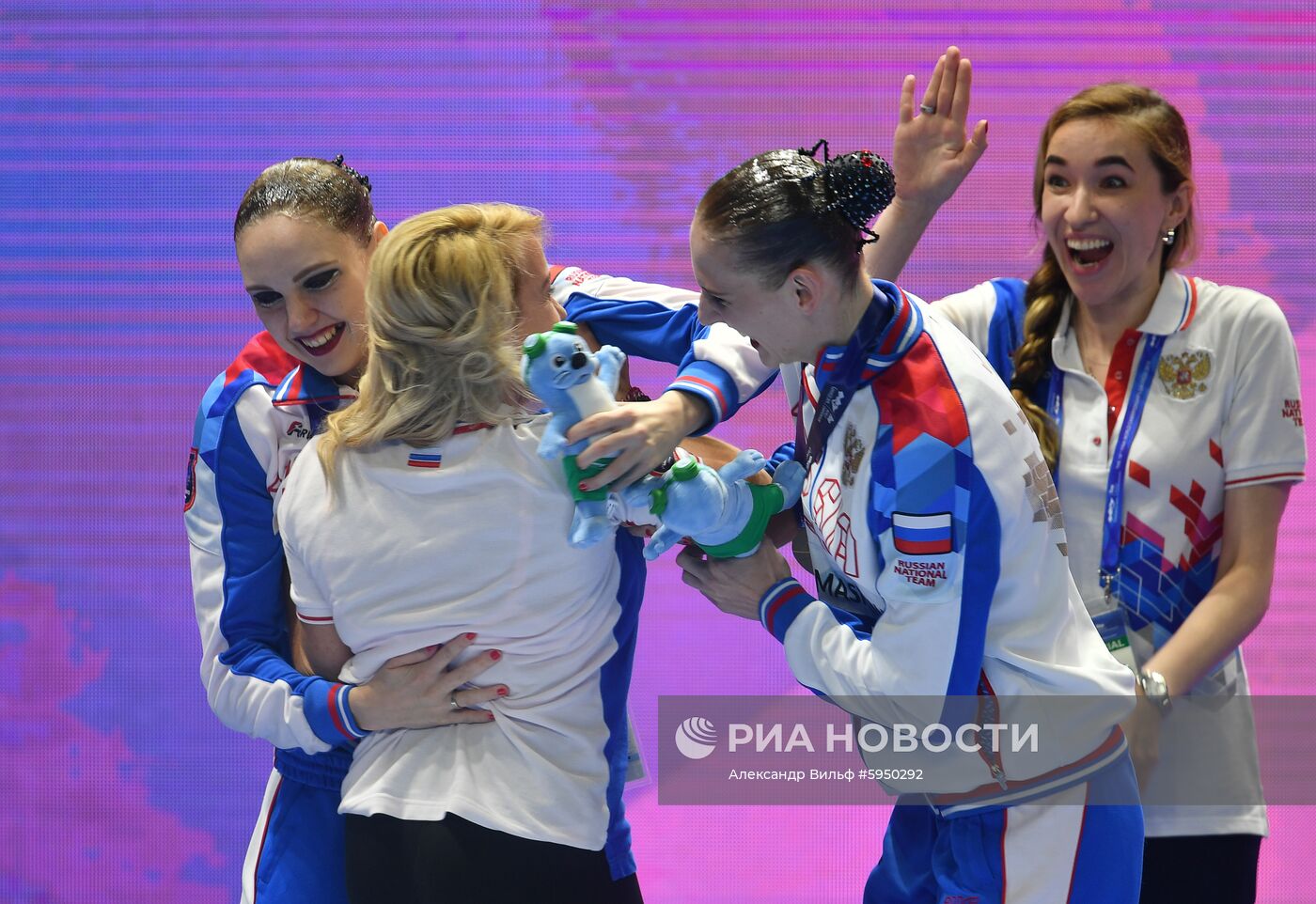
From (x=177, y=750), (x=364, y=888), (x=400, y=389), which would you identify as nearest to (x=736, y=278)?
(x=400, y=389)

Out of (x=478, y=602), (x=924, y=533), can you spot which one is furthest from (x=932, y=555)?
(x=478, y=602)

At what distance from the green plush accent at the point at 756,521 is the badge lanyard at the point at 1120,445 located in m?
0.58

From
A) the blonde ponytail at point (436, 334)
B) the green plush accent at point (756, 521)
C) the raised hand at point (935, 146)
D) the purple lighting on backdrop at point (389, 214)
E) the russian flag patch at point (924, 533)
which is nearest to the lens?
the russian flag patch at point (924, 533)

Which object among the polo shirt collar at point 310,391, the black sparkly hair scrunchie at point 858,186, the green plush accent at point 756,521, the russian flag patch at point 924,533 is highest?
the black sparkly hair scrunchie at point 858,186

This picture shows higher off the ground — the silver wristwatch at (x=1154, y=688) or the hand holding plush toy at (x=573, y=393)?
the hand holding plush toy at (x=573, y=393)

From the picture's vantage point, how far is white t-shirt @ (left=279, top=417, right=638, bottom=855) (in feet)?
5.71

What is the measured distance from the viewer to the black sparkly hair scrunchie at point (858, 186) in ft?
5.46

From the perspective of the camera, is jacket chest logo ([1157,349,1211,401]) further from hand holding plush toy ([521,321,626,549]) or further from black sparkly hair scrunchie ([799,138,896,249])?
hand holding plush toy ([521,321,626,549])

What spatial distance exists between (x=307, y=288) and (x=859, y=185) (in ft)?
2.91

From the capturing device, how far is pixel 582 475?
5.58 feet

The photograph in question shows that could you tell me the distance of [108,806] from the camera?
374 centimetres

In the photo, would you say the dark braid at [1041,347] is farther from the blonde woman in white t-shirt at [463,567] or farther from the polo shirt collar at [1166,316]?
A: the blonde woman in white t-shirt at [463,567]

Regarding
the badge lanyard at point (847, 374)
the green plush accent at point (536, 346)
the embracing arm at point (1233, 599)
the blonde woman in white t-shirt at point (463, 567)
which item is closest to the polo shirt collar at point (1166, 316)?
the embracing arm at point (1233, 599)

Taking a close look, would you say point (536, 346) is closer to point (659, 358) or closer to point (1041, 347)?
point (659, 358)
